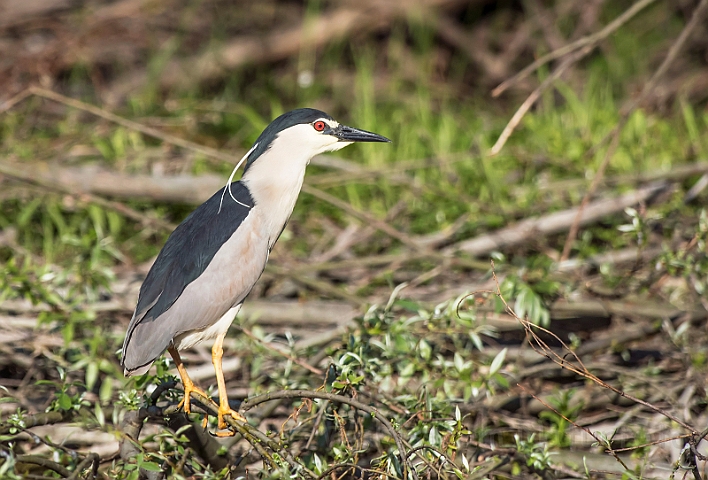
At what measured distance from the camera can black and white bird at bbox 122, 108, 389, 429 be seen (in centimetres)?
259

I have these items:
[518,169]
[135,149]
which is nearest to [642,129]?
[518,169]

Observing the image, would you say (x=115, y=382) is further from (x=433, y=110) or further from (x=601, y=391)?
(x=433, y=110)

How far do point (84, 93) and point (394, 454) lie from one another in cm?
466

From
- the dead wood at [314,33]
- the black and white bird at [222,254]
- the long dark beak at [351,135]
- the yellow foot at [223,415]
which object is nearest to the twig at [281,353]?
the black and white bird at [222,254]

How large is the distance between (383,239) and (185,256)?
1877 mm

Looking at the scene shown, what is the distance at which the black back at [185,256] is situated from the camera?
264 centimetres

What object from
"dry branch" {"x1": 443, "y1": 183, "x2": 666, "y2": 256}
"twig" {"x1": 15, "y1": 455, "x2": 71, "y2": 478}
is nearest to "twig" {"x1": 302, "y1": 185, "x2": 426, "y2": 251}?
"dry branch" {"x1": 443, "y1": 183, "x2": 666, "y2": 256}

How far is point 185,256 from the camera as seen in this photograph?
269 cm

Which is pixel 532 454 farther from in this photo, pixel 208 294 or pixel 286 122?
pixel 286 122

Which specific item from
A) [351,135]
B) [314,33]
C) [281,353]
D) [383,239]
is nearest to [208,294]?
[281,353]

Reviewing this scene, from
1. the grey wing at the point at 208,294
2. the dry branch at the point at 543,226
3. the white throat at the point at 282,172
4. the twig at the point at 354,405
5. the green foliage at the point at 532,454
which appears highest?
the white throat at the point at 282,172

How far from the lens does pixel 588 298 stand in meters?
3.75

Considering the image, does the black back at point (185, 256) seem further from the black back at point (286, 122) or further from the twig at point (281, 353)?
the twig at point (281, 353)

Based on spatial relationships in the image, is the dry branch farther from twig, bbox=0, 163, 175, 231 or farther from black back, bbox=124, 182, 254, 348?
black back, bbox=124, 182, 254, 348
